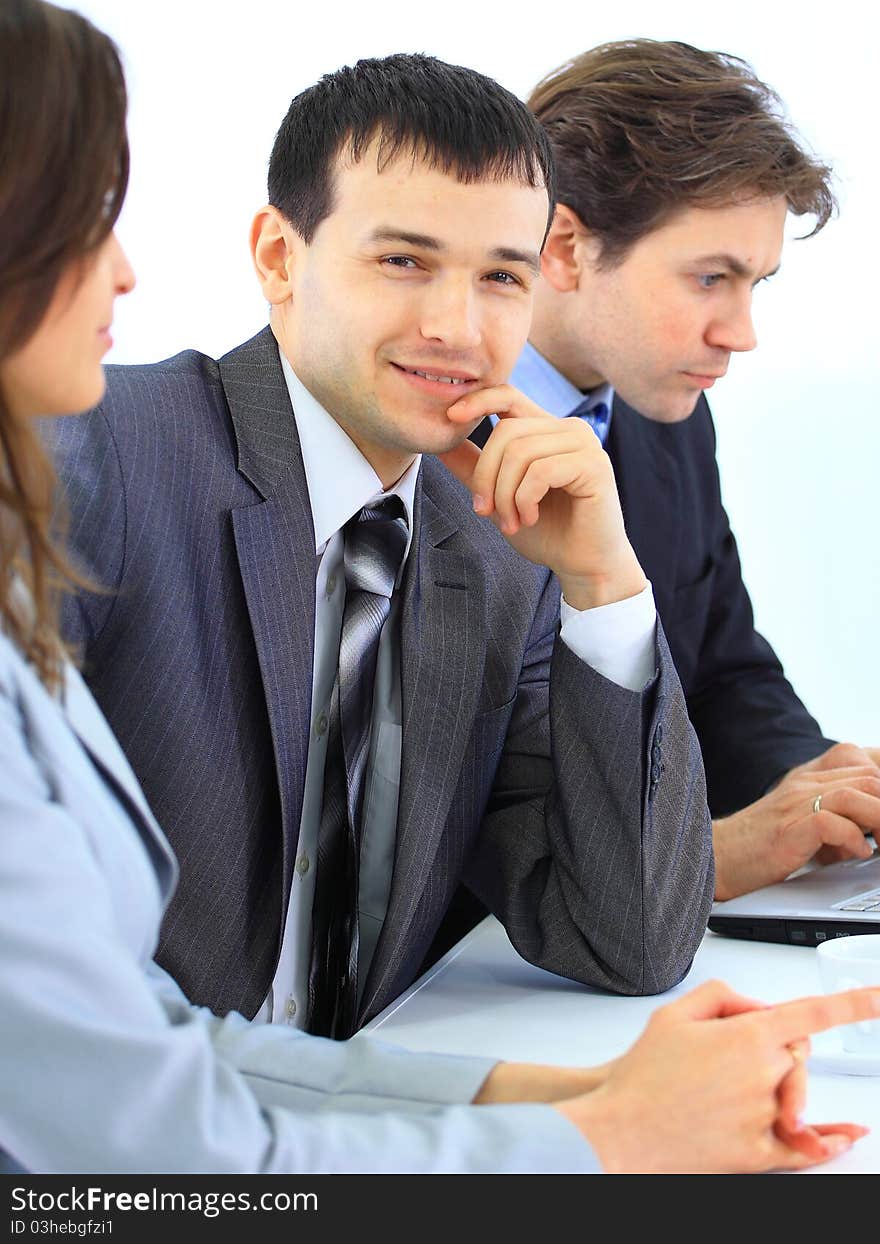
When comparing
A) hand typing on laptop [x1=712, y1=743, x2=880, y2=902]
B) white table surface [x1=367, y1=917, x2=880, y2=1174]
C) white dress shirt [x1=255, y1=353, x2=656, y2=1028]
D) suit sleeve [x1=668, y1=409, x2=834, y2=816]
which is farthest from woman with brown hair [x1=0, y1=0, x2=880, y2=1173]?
suit sleeve [x1=668, y1=409, x2=834, y2=816]

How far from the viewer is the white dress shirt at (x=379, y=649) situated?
143 cm

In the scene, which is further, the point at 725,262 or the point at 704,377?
the point at 704,377

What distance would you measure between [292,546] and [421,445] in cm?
18

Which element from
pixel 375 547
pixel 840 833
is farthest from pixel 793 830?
pixel 375 547

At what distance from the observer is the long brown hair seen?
2.60ft

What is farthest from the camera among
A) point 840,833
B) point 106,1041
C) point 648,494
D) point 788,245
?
point 788,245

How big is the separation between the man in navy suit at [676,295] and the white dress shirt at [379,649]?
69 centimetres

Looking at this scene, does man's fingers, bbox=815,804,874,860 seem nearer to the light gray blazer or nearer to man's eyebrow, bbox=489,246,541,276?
man's eyebrow, bbox=489,246,541,276

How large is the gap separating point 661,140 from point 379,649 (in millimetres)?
1112

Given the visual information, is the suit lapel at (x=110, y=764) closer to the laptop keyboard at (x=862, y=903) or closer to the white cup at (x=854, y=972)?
the white cup at (x=854, y=972)

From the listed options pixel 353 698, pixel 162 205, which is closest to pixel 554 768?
pixel 353 698

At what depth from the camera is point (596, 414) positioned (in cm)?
237

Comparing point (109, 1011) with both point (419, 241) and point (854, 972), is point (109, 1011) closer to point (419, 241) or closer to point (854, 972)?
point (854, 972)

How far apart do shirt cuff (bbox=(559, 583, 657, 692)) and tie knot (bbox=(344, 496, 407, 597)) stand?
0.64 feet
